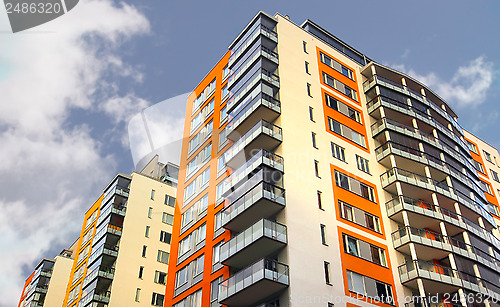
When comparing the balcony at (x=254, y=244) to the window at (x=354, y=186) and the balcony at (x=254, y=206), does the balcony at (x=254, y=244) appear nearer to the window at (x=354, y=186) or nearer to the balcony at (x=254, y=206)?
the balcony at (x=254, y=206)

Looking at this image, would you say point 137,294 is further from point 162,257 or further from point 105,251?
point 105,251

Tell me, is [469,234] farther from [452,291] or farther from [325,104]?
[325,104]

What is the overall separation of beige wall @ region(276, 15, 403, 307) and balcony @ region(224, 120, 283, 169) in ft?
2.55

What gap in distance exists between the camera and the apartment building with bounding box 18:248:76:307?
85.2 m

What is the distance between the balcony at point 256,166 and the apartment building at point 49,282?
188ft

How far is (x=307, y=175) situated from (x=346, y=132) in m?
8.95

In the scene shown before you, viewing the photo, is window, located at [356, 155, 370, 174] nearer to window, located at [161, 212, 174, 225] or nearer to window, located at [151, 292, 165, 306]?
window, located at [151, 292, 165, 306]

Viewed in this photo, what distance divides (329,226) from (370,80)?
21.3m

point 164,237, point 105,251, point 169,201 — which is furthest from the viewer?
point 169,201

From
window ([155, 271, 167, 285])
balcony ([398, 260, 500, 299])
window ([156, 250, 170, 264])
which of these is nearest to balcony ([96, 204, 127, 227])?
window ([156, 250, 170, 264])

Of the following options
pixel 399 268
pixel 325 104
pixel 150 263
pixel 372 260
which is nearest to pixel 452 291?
pixel 399 268

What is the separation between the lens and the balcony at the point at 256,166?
129 feet

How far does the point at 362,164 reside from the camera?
45469 mm

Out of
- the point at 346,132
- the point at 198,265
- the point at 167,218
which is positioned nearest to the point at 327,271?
the point at 198,265
